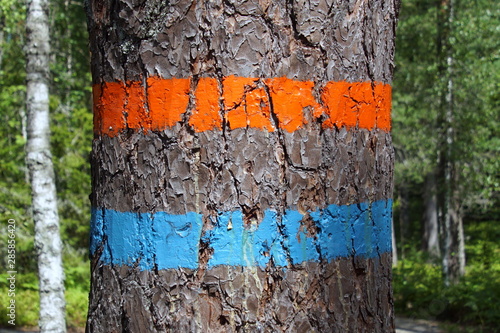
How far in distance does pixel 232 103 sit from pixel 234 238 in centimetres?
30

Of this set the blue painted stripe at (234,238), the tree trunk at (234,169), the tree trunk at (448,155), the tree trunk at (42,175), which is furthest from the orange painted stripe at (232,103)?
the tree trunk at (448,155)

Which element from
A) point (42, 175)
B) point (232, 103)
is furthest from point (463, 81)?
point (232, 103)

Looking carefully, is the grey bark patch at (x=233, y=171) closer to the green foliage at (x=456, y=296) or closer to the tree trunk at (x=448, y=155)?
the green foliage at (x=456, y=296)

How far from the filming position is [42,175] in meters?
6.17

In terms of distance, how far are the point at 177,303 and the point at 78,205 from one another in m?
9.51

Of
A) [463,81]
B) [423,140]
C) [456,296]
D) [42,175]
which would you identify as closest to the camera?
[42,175]

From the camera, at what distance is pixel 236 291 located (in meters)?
1.24

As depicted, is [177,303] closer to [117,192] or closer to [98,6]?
[117,192]

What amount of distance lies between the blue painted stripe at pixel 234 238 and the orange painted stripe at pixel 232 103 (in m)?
0.20

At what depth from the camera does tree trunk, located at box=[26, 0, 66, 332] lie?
6164mm

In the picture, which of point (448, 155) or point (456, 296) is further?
point (448, 155)

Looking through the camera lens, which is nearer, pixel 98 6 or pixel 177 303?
pixel 177 303

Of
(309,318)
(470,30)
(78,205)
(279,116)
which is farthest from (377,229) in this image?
(470,30)

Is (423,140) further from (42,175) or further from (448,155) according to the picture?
(42,175)
